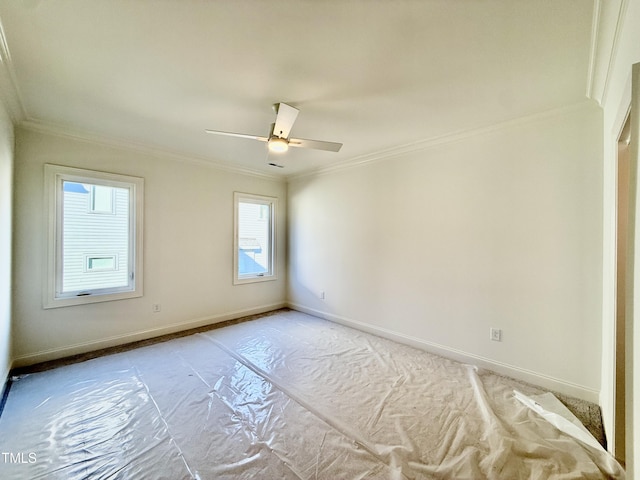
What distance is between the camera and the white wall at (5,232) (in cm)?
219

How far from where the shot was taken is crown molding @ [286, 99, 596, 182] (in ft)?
7.73

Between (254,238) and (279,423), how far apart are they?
326 centimetres

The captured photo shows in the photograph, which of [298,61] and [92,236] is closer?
[298,61]

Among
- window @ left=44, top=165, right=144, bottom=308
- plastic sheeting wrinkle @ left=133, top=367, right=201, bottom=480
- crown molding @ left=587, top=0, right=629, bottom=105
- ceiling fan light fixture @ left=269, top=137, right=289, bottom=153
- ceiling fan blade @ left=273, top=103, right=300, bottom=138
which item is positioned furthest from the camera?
window @ left=44, top=165, right=144, bottom=308

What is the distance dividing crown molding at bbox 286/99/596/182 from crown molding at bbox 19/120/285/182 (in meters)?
1.23

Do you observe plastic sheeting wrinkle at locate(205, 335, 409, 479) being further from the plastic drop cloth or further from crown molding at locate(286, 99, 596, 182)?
crown molding at locate(286, 99, 596, 182)

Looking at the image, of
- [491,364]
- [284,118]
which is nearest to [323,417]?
[491,364]

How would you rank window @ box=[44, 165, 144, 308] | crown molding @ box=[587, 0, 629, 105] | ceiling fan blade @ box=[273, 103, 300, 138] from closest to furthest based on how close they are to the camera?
crown molding @ box=[587, 0, 629, 105] → ceiling fan blade @ box=[273, 103, 300, 138] → window @ box=[44, 165, 144, 308]

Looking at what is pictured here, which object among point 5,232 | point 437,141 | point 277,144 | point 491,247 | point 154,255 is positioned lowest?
point 154,255

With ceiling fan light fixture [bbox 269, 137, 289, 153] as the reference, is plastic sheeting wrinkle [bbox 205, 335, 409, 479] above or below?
below

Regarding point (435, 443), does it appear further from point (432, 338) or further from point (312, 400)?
point (432, 338)

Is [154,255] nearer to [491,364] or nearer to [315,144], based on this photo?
[315,144]

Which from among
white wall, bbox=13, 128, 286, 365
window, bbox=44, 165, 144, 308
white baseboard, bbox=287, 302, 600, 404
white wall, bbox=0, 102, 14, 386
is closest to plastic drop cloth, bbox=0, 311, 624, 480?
white baseboard, bbox=287, 302, 600, 404

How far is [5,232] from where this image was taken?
2326 millimetres
